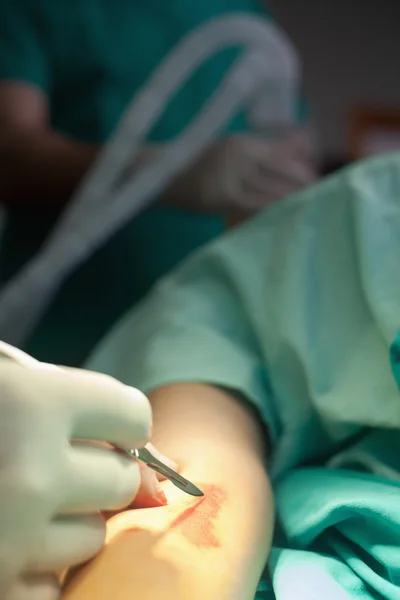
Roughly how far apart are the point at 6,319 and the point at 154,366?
0.26m

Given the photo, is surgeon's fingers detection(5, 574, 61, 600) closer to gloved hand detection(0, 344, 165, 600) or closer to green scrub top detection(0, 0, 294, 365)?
gloved hand detection(0, 344, 165, 600)

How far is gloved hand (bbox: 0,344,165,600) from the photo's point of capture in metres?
0.23

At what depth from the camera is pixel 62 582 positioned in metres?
0.26

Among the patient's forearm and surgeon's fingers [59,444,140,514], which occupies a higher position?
surgeon's fingers [59,444,140,514]

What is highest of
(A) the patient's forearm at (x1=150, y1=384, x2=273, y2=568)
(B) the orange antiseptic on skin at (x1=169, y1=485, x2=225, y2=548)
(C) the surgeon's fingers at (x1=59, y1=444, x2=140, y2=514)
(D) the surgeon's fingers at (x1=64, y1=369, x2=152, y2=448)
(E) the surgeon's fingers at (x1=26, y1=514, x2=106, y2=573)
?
(D) the surgeon's fingers at (x1=64, y1=369, x2=152, y2=448)

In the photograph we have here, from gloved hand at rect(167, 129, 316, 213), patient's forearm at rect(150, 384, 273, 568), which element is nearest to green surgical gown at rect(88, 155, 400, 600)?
patient's forearm at rect(150, 384, 273, 568)

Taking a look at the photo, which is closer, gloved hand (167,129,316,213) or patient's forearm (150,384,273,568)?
patient's forearm (150,384,273,568)

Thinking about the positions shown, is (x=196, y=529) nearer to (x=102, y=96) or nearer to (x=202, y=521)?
(x=202, y=521)

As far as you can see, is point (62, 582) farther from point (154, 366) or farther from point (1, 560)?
point (154, 366)

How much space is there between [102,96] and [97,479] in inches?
24.7

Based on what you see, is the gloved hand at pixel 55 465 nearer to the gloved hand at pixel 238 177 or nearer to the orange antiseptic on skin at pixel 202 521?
A: the orange antiseptic on skin at pixel 202 521

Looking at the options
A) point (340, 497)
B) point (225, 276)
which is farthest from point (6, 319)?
point (340, 497)

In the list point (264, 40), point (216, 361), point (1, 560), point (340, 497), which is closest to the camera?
point (1, 560)

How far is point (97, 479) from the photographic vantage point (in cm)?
25
